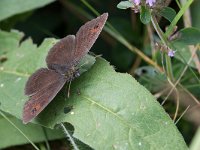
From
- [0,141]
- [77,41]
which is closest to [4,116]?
[0,141]

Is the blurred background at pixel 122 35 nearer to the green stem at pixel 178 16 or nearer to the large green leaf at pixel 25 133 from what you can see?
the green stem at pixel 178 16

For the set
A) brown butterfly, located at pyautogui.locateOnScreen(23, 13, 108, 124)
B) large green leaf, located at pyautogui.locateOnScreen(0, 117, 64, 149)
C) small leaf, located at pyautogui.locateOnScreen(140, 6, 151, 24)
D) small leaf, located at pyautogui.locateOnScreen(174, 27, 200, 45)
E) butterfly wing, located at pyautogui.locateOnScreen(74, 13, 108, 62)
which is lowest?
large green leaf, located at pyautogui.locateOnScreen(0, 117, 64, 149)

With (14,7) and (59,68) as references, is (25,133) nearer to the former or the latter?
(59,68)

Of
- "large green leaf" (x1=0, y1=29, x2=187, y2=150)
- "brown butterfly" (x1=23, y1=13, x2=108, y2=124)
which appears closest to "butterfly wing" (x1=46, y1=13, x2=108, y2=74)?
"brown butterfly" (x1=23, y1=13, x2=108, y2=124)

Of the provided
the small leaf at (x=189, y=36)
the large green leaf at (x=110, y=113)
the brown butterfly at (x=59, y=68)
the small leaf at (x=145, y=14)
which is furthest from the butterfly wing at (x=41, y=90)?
the small leaf at (x=189, y=36)

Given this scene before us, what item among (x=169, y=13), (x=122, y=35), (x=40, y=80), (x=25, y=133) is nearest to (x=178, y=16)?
(x=169, y=13)

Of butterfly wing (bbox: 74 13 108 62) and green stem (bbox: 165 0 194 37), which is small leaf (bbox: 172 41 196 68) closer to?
green stem (bbox: 165 0 194 37)

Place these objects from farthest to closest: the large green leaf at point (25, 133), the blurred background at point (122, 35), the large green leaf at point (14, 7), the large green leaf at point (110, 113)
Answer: the large green leaf at point (14, 7) → the blurred background at point (122, 35) → the large green leaf at point (25, 133) → the large green leaf at point (110, 113)
